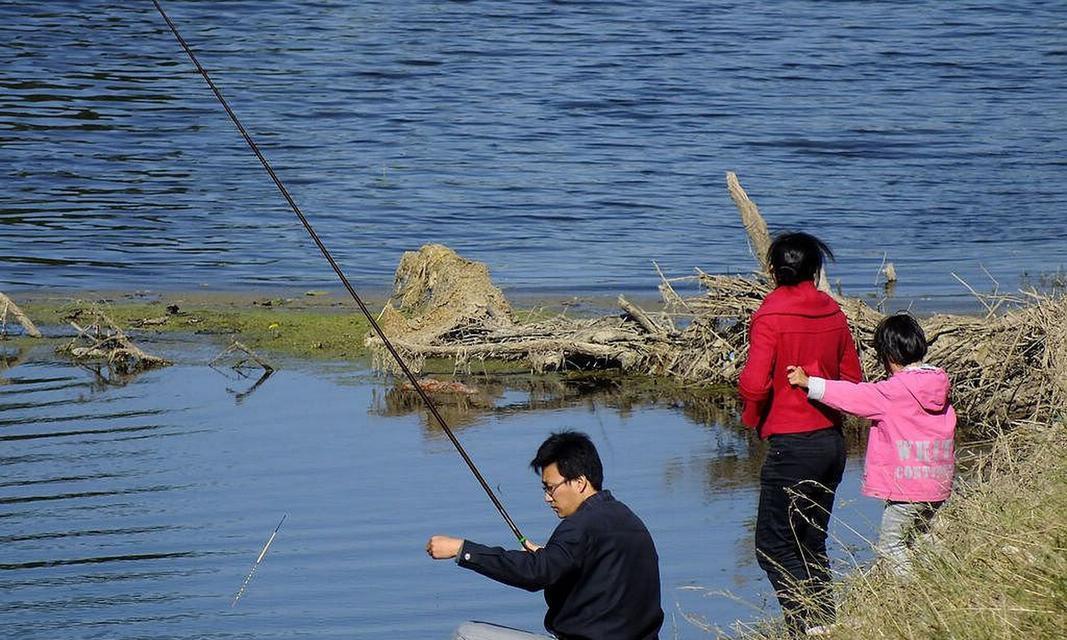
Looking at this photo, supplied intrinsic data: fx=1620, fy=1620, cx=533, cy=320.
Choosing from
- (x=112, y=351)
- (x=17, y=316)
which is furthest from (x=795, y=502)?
(x=17, y=316)

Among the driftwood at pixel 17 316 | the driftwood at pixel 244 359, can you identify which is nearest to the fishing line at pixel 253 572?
the driftwood at pixel 244 359

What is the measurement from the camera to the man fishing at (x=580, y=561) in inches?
174

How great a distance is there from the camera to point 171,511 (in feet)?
24.6

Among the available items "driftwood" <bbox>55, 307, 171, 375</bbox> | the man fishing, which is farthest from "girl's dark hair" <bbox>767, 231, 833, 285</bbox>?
"driftwood" <bbox>55, 307, 171, 375</bbox>

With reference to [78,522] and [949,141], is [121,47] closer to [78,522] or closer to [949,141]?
[949,141]

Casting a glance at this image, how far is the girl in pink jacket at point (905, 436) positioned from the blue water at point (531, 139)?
9106 millimetres

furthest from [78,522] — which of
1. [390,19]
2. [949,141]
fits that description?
[390,19]

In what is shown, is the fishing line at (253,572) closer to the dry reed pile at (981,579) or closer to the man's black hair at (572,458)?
the man's black hair at (572,458)

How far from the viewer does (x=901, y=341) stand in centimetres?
555

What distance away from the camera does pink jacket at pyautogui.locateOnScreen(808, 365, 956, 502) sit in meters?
5.41

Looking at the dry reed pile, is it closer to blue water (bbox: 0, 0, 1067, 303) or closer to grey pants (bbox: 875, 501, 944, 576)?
grey pants (bbox: 875, 501, 944, 576)

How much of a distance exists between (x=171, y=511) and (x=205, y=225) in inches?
439

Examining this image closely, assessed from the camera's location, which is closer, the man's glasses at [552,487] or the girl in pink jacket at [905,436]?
the man's glasses at [552,487]

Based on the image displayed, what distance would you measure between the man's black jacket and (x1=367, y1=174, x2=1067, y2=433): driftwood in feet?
14.2
